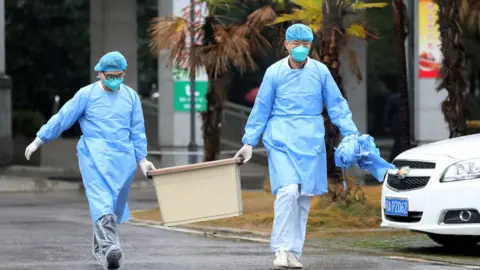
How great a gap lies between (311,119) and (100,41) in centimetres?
2236

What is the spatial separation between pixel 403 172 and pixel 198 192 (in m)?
2.00

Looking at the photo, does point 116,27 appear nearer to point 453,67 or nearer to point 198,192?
point 453,67

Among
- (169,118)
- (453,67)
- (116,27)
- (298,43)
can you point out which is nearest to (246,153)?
(298,43)

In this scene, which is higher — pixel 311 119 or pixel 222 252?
pixel 311 119

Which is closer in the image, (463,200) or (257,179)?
(463,200)

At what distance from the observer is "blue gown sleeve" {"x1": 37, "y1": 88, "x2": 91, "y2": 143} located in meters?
10.2

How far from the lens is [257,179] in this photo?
2794cm

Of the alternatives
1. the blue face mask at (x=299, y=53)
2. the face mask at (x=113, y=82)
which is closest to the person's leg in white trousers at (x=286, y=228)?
the blue face mask at (x=299, y=53)

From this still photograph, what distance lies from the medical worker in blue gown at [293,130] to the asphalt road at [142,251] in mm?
414

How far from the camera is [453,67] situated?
17.0 m

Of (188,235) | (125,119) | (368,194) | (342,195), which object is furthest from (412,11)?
(125,119)

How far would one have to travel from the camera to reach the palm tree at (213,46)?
Result: 19703 millimetres

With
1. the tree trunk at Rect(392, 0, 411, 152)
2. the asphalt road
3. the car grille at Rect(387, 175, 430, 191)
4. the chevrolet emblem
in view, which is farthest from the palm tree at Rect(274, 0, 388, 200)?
the chevrolet emblem

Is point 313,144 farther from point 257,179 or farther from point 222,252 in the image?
point 257,179
